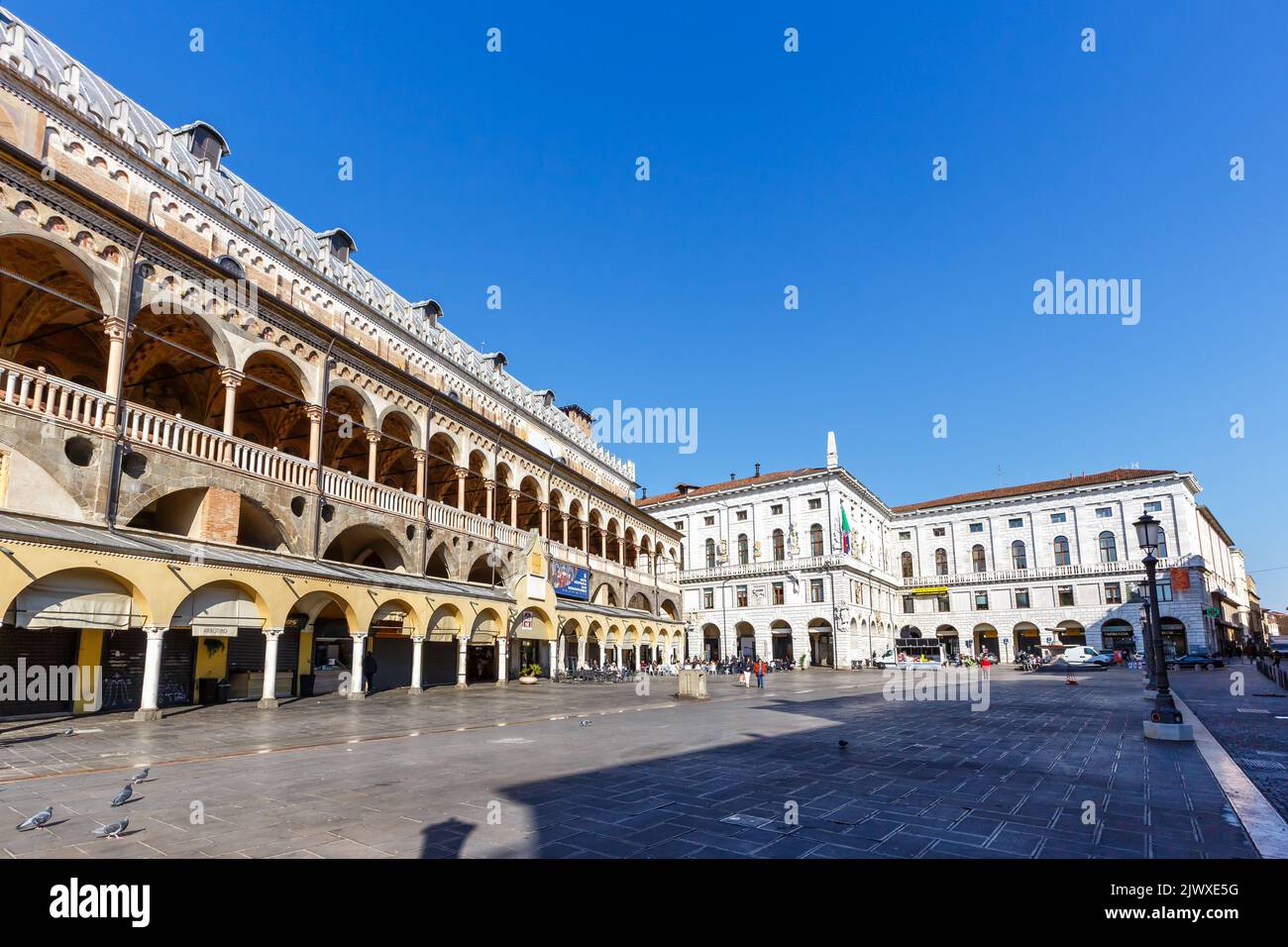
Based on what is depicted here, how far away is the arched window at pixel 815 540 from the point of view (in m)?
59.8

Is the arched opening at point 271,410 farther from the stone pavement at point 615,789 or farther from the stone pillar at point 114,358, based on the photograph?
the stone pavement at point 615,789

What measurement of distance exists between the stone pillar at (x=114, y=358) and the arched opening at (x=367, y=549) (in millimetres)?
7987

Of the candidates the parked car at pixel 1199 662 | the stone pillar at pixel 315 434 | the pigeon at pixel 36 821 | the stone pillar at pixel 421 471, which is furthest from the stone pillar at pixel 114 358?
the parked car at pixel 1199 662

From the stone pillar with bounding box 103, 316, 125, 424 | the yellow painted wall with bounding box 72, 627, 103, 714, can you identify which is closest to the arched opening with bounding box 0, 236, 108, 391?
the stone pillar with bounding box 103, 316, 125, 424

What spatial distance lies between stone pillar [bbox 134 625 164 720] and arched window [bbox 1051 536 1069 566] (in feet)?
229

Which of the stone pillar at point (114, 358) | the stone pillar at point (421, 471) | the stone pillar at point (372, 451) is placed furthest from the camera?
the stone pillar at point (421, 471)

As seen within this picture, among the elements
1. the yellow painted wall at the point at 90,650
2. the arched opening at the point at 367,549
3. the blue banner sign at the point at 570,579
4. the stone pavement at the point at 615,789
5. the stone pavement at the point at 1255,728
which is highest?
the arched opening at the point at 367,549

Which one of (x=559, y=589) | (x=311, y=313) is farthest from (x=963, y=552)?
(x=311, y=313)

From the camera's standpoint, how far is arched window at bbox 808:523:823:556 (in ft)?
196

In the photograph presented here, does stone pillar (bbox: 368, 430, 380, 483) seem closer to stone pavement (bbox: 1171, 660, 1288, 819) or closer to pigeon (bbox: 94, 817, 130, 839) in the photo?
pigeon (bbox: 94, 817, 130, 839)

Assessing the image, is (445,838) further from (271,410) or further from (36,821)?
(271,410)

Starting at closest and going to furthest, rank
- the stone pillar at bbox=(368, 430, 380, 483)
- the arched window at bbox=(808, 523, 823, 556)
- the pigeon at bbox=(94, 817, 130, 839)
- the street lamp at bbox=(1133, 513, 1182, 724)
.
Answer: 1. the pigeon at bbox=(94, 817, 130, 839)
2. the street lamp at bbox=(1133, 513, 1182, 724)
3. the stone pillar at bbox=(368, 430, 380, 483)
4. the arched window at bbox=(808, 523, 823, 556)

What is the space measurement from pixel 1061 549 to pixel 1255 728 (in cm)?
5745

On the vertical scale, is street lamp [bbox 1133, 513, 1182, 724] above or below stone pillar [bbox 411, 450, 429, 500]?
below
